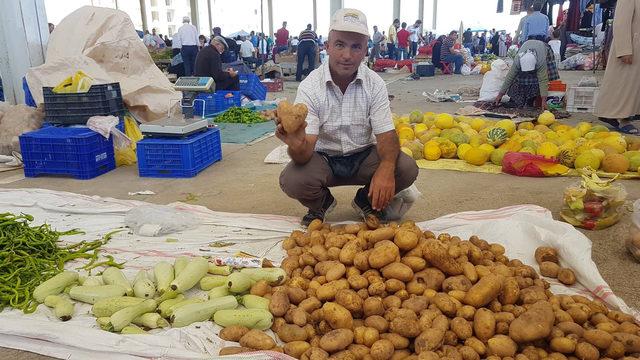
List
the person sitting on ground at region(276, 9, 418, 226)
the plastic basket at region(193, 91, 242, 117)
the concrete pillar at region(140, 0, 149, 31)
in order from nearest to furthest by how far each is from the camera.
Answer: the person sitting on ground at region(276, 9, 418, 226)
the plastic basket at region(193, 91, 242, 117)
the concrete pillar at region(140, 0, 149, 31)

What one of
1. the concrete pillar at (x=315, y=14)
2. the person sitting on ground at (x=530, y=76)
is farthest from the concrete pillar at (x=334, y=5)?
the person sitting on ground at (x=530, y=76)

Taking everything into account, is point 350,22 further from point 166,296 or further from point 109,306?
point 109,306

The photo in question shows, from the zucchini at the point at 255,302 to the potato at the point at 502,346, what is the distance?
0.97 m

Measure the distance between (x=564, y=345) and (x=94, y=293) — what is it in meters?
2.09

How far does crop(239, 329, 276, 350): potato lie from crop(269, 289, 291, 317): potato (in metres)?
0.18

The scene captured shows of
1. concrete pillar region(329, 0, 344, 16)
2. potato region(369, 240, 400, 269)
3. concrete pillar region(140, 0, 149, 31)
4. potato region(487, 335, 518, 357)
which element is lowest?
potato region(487, 335, 518, 357)

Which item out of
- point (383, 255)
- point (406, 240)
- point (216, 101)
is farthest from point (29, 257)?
point (216, 101)

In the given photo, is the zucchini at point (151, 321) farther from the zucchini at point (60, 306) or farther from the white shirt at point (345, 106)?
the white shirt at point (345, 106)

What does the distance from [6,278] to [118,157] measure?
126 inches

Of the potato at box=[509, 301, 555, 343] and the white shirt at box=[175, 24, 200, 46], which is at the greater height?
the white shirt at box=[175, 24, 200, 46]

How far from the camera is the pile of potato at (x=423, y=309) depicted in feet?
6.22

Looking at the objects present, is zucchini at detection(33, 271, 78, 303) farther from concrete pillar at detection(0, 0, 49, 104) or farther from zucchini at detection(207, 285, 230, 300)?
concrete pillar at detection(0, 0, 49, 104)

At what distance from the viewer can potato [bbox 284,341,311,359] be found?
6.40 ft

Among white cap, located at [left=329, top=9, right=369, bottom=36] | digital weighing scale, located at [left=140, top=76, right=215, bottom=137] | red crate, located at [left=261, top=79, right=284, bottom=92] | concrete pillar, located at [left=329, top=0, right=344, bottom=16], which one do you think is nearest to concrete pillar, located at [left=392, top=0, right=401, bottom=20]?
concrete pillar, located at [left=329, top=0, right=344, bottom=16]
